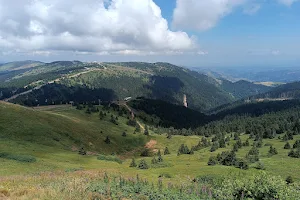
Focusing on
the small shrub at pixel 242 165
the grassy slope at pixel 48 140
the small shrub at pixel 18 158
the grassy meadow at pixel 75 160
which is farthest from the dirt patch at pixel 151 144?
the small shrub at pixel 18 158

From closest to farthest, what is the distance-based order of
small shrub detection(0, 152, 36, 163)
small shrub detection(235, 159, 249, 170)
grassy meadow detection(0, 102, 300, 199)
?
grassy meadow detection(0, 102, 300, 199) → small shrub detection(0, 152, 36, 163) → small shrub detection(235, 159, 249, 170)

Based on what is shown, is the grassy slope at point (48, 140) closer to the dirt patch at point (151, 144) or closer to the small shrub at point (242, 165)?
the dirt patch at point (151, 144)

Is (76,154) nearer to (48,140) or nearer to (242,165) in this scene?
(48,140)

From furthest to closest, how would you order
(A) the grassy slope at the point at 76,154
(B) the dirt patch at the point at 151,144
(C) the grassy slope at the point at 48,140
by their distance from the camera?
(B) the dirt patch at the point at 151,144, (C) the grassy slope at the point at 48,140, (A) the grassy slope at the point at 76,154

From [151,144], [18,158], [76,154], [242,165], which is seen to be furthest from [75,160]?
[151,144]

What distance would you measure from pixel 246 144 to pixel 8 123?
80.5 m

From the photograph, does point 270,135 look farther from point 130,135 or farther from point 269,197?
point 269,197

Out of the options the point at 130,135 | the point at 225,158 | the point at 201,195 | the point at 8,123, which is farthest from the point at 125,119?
the point at 201,195

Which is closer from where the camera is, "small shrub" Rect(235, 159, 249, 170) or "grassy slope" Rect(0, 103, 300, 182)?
"grassy slope" Rect(0, 103, 300, 182)

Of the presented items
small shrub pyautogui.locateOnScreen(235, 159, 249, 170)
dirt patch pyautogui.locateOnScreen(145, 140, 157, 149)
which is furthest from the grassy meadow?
small shrub pyautogui.locateOnScreen(235, 159, 249, 170)

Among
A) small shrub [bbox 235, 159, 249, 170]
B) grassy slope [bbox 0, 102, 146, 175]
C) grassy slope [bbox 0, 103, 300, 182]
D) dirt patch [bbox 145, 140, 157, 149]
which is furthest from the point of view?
dirt patch [bbox 145, 140, 157, 149]

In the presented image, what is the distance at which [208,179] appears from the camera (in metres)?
36.8

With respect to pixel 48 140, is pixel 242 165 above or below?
above

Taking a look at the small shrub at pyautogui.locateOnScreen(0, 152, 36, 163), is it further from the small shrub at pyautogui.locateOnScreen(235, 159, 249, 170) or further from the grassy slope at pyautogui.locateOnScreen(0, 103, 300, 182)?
the small shrub at pyautogui.locateOnScreen(235, 159, 249, 170)
